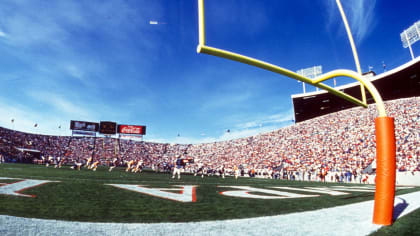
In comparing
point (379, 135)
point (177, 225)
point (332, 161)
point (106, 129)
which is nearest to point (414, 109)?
point (332, 161)

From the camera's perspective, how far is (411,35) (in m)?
33.4

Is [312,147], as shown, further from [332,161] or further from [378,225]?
[378,225]

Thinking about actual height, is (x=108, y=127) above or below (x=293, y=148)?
above

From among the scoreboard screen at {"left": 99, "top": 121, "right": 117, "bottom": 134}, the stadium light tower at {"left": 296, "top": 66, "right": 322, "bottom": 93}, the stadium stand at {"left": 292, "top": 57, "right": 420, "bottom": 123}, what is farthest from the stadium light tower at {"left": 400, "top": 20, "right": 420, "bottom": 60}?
the scoreboard screen at {"left": 99, "top": 121, "right": 117, "bottom": 134}

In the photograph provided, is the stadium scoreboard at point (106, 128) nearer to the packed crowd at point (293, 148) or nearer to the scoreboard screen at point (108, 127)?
the scoreboard screen at point (108, 127)

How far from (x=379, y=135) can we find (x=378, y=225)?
126 centimetres

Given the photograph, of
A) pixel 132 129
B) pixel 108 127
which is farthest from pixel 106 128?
pixel 132 129

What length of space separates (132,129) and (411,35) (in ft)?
159

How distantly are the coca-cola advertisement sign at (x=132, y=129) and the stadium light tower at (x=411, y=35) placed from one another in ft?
149

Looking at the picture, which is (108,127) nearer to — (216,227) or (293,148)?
(293,148)

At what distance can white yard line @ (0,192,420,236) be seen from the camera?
2.31m

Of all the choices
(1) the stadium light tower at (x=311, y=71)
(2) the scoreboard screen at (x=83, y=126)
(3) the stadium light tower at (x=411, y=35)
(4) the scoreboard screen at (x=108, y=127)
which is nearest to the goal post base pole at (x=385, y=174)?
(3) the stadium light tower at (x=411, y=35)

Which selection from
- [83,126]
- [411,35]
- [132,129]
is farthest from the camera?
[132,129]

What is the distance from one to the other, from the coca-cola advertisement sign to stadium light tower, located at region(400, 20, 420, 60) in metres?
45.4
